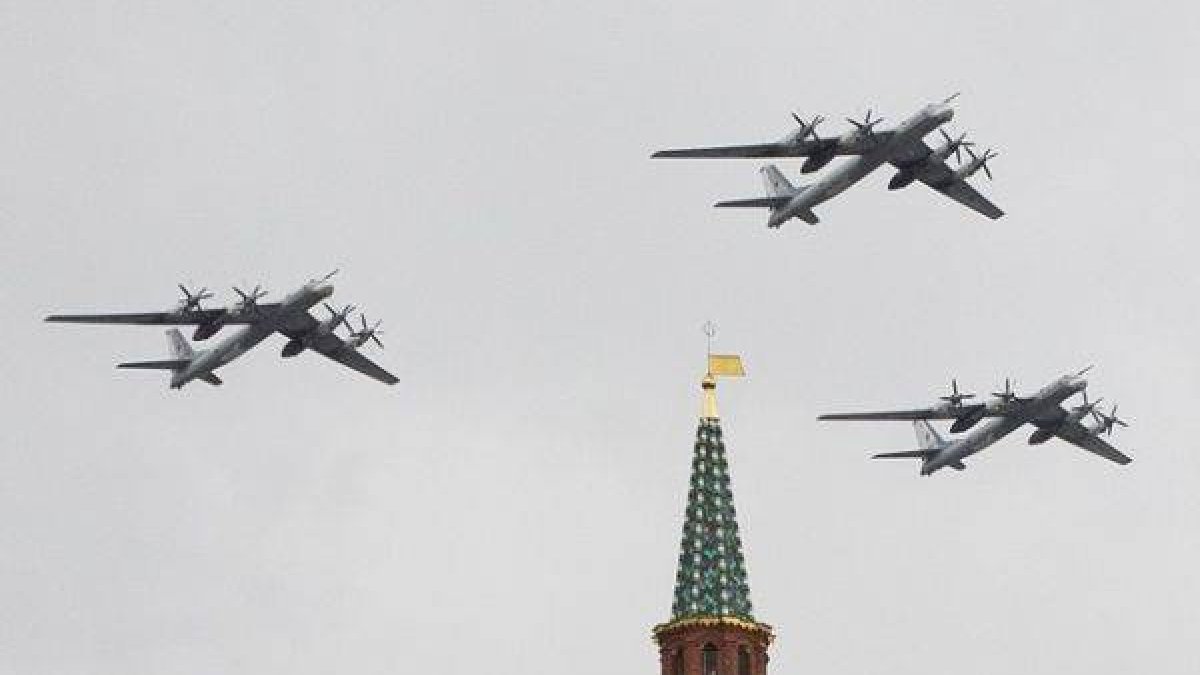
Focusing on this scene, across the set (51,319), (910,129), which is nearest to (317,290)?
(51,319)

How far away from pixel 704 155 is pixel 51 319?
101 feet

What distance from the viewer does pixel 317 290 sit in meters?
200

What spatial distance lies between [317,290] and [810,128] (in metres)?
23.8

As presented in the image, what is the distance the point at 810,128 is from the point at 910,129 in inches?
181

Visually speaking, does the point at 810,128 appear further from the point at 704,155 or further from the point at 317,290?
the point at 317,290

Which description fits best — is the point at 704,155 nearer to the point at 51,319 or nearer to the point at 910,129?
the point at 910,129

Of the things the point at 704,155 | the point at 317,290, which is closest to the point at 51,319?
the point at 317,290

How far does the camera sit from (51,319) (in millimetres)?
199750

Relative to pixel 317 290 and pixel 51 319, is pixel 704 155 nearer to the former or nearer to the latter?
pixel 317 290

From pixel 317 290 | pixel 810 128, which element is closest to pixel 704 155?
pixel 810 128

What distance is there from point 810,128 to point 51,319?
35.9 metres

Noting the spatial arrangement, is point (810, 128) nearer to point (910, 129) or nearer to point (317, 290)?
point (910, 129)

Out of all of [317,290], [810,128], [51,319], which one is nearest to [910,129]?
[810,128]

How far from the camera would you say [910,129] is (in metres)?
199
